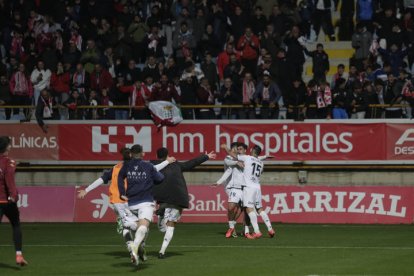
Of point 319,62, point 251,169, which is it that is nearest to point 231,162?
point 251,169

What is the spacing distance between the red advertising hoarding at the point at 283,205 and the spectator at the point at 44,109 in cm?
227

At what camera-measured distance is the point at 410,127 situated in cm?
3142

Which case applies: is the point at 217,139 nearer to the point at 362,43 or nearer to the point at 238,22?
the point at 238,22

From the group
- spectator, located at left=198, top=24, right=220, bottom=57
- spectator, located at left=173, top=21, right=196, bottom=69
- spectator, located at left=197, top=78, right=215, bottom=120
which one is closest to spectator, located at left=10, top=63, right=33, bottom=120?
spectator, located at left=173, top=21, right=196, bottom=69

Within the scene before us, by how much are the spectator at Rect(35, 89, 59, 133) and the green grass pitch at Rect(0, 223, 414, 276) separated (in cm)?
517

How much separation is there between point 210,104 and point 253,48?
2.30 metres

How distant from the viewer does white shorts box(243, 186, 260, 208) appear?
2489cm

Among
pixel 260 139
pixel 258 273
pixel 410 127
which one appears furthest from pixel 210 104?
pixel 258 273

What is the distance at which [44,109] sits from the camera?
3316 cm

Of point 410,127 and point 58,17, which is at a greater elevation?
point 58,17

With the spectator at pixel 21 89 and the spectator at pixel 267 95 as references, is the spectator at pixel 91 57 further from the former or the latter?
the spectator at pixel 267 95

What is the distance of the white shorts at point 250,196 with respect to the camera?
24.9 meters

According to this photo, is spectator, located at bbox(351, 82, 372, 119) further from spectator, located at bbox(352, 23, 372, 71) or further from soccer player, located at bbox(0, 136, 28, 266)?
soccer player, located at bbox(0, 136, 28, 266)

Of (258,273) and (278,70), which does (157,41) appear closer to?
(278,70)
